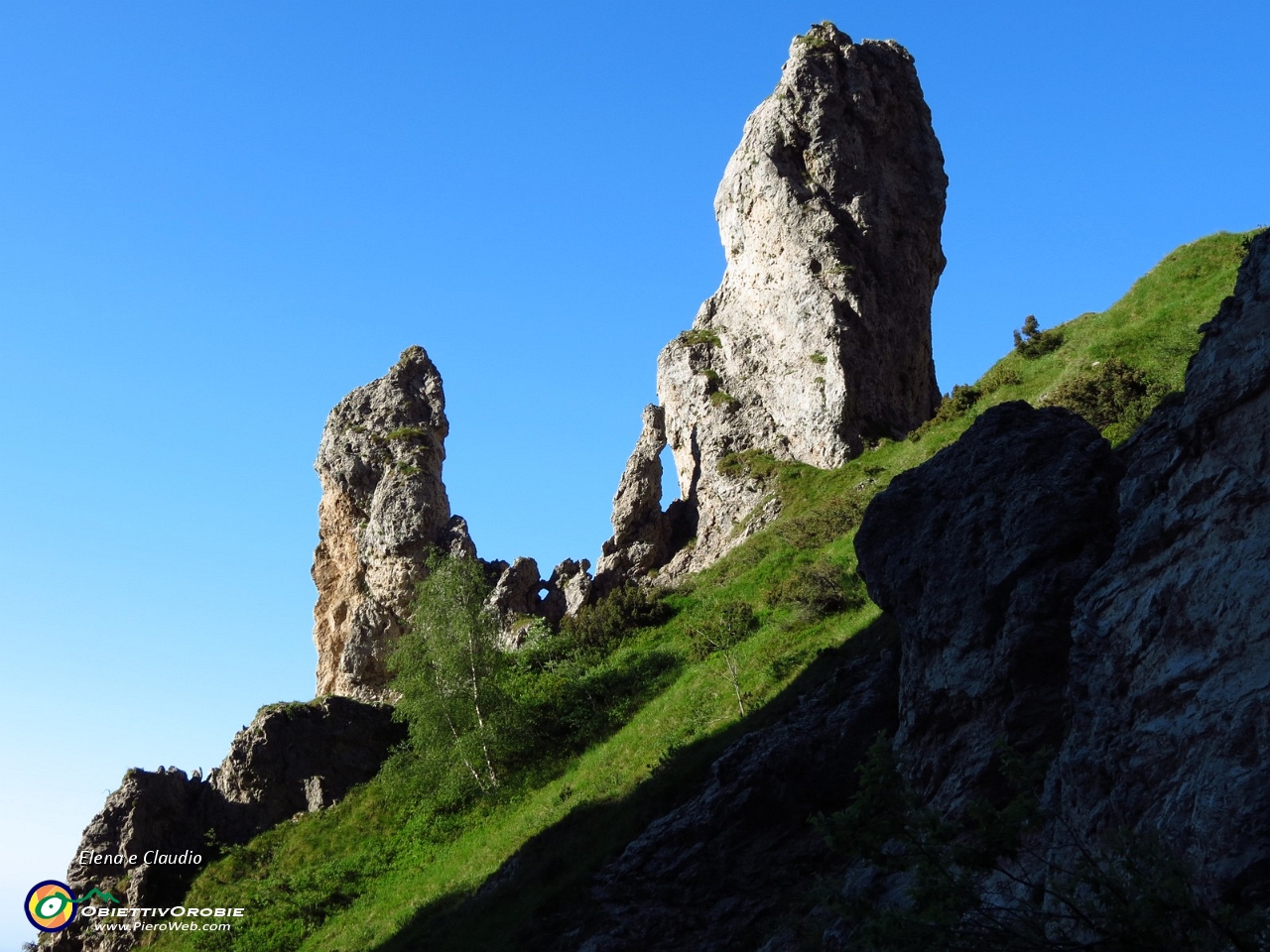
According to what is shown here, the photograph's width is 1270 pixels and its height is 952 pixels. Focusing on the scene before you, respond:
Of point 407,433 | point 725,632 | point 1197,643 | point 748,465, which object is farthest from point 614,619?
point 1197,643

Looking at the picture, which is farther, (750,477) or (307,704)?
(750,477)

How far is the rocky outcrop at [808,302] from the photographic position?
186ft

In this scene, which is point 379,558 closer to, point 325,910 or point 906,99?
point 325,910

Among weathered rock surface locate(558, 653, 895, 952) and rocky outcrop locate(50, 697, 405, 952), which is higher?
rocky outcrop locate(50, 697, 405, 952)

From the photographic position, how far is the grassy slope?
25.3m

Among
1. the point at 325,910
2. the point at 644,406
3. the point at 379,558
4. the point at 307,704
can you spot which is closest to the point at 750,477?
the point at 644,406

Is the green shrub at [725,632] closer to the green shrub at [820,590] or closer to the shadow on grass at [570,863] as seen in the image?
the green shrub at [820,590]

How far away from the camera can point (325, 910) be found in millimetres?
33156

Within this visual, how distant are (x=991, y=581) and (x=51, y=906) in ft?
114

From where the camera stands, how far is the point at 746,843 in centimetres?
2008

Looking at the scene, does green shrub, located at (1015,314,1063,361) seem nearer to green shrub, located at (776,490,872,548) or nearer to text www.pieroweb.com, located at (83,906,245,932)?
green shrub, located at (776,490,872,548)

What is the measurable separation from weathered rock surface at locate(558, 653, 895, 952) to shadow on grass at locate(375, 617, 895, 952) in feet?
3.05

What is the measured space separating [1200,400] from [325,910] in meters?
29.5

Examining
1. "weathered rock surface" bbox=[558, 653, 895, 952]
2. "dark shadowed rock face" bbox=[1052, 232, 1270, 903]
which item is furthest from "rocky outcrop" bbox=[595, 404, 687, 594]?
"dark shadowed rock face" bbox=[1052, 232, 1270, 903]
